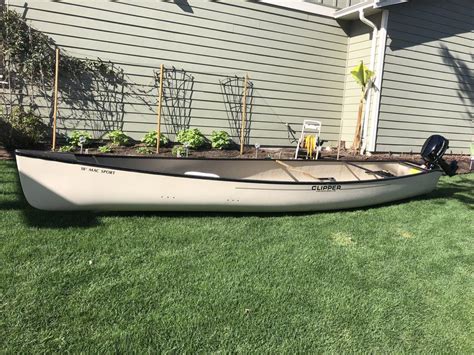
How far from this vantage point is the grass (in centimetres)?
229

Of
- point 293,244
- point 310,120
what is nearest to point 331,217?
point 293,244

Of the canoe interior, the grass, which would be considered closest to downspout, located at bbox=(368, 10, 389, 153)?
the canoe interior

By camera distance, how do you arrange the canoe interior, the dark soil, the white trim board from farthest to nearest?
the white trim board
the dark soil
the canoe interior

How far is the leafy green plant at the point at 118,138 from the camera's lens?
286 inches

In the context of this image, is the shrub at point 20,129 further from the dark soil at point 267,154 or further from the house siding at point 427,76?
the house siding at point 427,76

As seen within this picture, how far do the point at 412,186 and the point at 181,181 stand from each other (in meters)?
3.56

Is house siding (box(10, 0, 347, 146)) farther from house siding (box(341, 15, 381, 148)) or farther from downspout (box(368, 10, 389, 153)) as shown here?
downspout (box(368, 10, 389, 153))

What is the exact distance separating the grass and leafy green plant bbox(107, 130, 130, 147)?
2.95m

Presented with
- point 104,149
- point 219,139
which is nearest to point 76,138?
point 104,149

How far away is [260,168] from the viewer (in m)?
5.59

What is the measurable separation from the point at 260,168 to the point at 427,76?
661 centimetres

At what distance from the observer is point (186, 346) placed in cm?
219

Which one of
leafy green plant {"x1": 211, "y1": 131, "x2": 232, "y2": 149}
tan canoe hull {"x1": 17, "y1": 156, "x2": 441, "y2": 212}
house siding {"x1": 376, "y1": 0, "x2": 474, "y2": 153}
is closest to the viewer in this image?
tan canoe hull {"x1": 17, "y1": 156, "x2": 441, "y2": 212}

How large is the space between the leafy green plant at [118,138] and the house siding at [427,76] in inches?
230
